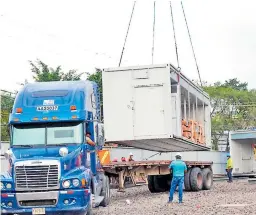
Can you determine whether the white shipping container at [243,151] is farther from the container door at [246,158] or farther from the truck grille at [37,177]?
the truck grille at [37,177]

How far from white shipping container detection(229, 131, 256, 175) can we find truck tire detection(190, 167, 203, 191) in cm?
1019

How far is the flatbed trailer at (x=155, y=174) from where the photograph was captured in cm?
2006

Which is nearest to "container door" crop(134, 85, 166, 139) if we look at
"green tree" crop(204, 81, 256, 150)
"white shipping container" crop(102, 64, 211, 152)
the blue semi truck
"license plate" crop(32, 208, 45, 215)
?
"white shipping container" crop(102, 64, 211, 152)

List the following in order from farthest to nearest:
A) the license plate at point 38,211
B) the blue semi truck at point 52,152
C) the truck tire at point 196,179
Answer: the truck tire at point 196,179
the blue semi truck at point 52,152
the license plate at point 38,211

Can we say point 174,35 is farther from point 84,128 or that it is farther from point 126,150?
Answer: point 126,150

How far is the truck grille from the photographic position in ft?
43.4

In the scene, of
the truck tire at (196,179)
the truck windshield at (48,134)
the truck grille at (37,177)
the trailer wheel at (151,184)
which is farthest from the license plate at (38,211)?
the trailer wheel at (151,184)

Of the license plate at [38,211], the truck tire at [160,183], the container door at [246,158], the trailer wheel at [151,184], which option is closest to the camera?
the license plate at [38,211]

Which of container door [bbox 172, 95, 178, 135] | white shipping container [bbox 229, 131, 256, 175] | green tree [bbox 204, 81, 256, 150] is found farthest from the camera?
green tree [bbox 204, 81, 256, 150]

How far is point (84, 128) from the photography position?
1409 cm

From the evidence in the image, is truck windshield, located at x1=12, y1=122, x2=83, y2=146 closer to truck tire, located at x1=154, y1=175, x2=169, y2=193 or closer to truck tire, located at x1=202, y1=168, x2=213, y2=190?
truck tire, located at x1=154, y1=175, x2=169, y2=193

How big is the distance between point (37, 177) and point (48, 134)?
1199 mm

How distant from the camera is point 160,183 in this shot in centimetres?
2538

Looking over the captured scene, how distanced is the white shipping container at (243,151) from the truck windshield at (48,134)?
870 inches
